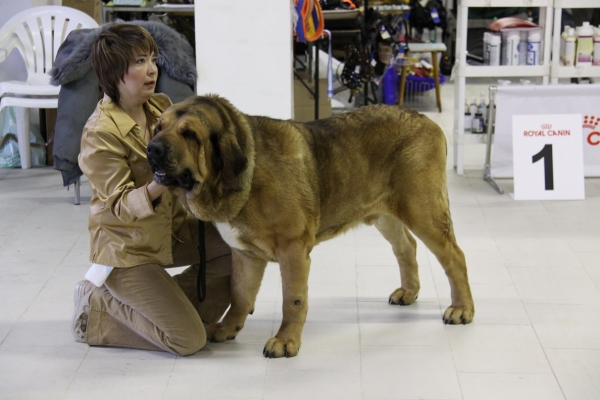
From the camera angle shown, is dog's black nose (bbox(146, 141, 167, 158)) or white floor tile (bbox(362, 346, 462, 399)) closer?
dog's black nose (bbox(146, 141, 167, 158))

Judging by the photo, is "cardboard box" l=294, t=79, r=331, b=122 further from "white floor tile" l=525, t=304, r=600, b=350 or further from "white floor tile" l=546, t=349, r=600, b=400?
"white floor tile" l=546, t=349, r=600, b=400

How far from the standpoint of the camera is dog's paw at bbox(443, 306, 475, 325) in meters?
3.65

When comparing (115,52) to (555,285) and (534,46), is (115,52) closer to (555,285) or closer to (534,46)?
(555,285)

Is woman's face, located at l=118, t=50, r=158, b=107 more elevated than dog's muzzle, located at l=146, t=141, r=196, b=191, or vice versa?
woman's face, located at l=118, t=50, r=158, b=107

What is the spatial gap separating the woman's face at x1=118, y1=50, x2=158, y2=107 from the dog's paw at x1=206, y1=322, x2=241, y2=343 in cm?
103

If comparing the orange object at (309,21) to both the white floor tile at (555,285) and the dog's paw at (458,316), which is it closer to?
the white floor tile at (555,285)

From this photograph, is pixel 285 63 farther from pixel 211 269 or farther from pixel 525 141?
pixel 211 269

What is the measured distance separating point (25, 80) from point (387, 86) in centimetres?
375

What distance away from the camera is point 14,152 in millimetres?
6629

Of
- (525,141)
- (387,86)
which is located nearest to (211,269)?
(525,141)

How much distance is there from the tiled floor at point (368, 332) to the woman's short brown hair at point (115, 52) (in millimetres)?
1142

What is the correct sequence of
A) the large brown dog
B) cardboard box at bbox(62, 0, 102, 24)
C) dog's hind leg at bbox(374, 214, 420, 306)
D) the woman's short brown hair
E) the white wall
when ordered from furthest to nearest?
cardboard box at bbox(62, 0, 102, 24) < the white wall < dog's hind leg at bbox(374, 214, 420, 306) < the woman's short brown hair < the large brown dog

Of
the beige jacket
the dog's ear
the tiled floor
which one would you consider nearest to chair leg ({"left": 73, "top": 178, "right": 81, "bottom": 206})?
the tiled floor

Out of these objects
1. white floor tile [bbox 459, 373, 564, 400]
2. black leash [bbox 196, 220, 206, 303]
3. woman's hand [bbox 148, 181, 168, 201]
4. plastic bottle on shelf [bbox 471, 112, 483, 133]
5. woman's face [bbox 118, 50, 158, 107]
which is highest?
woman's face [bbox 118, 50, 158, 107]
